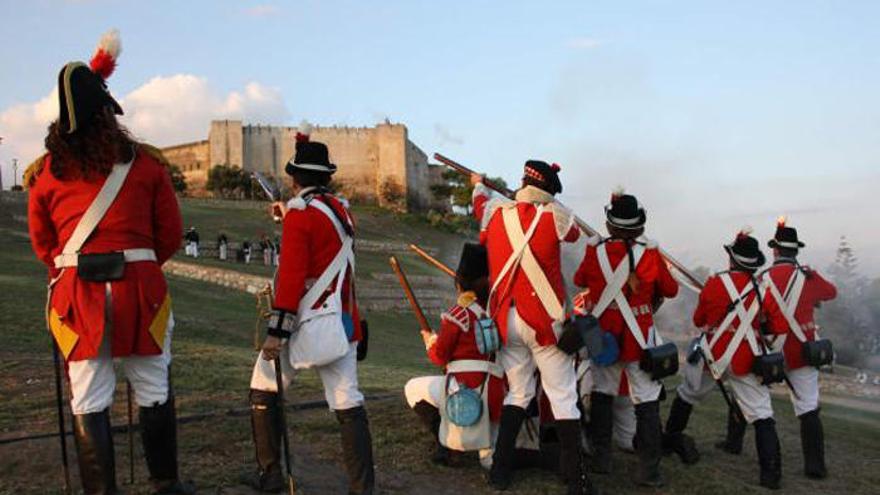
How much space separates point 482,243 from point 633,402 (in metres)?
1.66

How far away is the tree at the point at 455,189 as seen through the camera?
8369 centimetres

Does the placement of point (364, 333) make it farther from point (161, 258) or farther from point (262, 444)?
point (161, 258)

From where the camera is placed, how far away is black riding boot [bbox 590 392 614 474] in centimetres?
625

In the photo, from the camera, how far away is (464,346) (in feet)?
19.5

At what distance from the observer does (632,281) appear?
253 inches

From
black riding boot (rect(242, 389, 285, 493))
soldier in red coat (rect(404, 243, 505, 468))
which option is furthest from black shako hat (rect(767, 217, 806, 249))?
black riding boot (rect(242, 389, 285, 493))

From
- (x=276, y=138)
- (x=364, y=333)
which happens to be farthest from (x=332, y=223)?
(x=276, y=138)

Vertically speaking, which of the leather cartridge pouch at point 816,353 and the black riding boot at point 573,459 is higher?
the leather cartridge pouch at point 816,353

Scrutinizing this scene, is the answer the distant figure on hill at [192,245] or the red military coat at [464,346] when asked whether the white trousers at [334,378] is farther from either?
the distant figure on hill at [192,245]

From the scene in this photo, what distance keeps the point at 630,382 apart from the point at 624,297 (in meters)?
0.64

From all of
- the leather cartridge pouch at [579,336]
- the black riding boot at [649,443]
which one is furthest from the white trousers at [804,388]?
the leather cartridge pouch at [579,336]

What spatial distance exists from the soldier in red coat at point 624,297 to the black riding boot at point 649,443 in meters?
0.01

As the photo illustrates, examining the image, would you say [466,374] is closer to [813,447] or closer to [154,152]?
[154,152]

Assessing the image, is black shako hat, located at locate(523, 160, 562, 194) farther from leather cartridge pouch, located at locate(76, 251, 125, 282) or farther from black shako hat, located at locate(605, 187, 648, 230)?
leather cartridge pouch, located at locate(76, 251, 125, 282)
